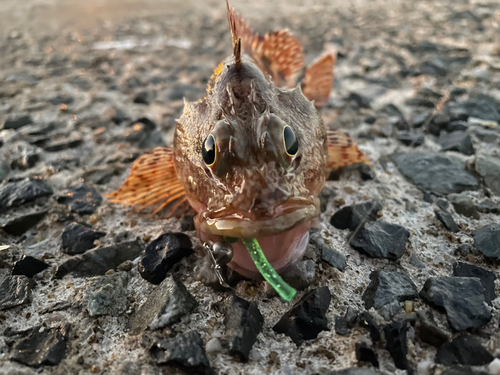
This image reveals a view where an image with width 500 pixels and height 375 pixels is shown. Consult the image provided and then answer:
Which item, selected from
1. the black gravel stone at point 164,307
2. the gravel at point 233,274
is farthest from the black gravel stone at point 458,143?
the black gravel stone at point 164,307

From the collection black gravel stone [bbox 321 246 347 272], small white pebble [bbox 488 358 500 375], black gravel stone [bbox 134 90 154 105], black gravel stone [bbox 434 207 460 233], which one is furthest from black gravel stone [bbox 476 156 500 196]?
black gravel stone [bbox 134 90 154 105]

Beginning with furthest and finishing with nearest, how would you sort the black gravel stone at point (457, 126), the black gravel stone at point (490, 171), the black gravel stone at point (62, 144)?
the black gravel stone at point (62, 144)
the black gravel stone at point (457, 126)
the black gravel stone at point (490, 171)

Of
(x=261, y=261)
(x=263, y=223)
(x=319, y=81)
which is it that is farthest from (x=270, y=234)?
(x=319, y=81)

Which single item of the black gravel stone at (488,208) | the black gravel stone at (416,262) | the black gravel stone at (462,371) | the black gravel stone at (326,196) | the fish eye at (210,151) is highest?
the fish eye at (210,151)

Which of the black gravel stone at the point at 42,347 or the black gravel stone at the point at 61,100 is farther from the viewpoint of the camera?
the black gravel stone at the point at 61,100

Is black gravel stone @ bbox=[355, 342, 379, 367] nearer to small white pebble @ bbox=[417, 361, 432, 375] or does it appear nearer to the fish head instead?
small white pebble @ bbox=[417, 361, 432, 375]

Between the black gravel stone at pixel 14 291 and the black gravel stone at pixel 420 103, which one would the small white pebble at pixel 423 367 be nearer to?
the black gravel stone at pixel 14 291
